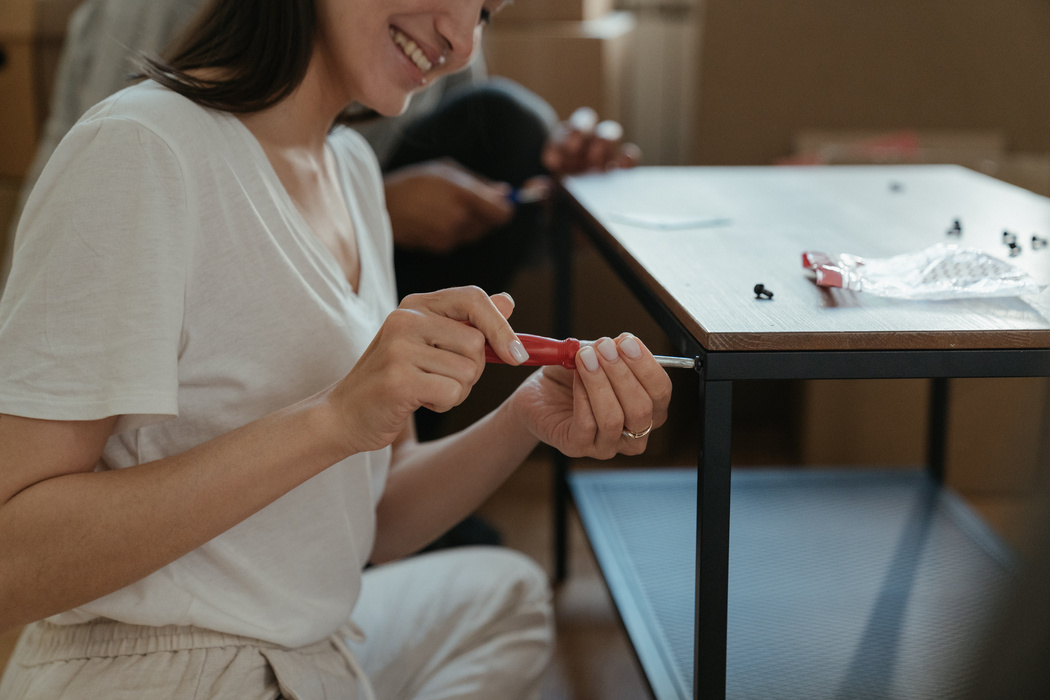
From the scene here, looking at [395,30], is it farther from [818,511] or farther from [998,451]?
[998,451]

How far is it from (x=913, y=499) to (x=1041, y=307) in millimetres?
704

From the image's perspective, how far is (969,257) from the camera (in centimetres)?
70

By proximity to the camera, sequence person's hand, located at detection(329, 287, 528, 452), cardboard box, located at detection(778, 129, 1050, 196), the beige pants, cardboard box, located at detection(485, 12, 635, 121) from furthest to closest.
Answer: cardboard box, located at detection(485, 12, 635, 121)
cardboard box, located at detection(778, 129, 1050, 196)
the beige pants
person's hand, located at detection(329, 287, 528, 452)

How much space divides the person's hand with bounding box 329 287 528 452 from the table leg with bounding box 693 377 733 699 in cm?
12

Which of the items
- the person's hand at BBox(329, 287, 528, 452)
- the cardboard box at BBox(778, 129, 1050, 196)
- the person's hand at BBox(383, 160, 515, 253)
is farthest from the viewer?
the cardboard box at BBox(778, 129, 1050, 196)

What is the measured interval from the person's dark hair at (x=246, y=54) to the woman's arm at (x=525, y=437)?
0.28m

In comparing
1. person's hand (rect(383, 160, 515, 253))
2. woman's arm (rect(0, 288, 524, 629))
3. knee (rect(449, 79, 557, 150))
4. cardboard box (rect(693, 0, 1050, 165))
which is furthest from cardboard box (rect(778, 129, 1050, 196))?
woman's arm (rect(0, 288, 524, 629))

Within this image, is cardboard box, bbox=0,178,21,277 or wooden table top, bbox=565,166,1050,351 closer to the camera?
wooden table top, bbox=565,166,1050,351

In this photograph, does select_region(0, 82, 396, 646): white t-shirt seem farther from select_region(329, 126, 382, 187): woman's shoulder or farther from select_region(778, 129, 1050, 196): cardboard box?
select_region(778, 129, 1050, 196): cardboard box

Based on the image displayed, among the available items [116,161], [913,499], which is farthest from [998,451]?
[116,161]

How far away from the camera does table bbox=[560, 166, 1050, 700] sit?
583 mm

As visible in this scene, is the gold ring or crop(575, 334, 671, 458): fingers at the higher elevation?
crop(575, 334, 671, 458): fingers

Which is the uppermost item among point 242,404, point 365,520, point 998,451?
point 242,404

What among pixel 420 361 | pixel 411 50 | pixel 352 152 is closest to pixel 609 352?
pixel 420 361
